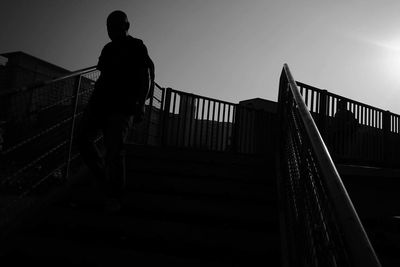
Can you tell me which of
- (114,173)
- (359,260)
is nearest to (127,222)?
(114,173)

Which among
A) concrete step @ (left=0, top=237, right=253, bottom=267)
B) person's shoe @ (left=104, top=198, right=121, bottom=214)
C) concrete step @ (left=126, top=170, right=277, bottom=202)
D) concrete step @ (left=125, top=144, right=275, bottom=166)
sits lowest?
concrete step @ (left=0, top=237, right=253, bottom=267)

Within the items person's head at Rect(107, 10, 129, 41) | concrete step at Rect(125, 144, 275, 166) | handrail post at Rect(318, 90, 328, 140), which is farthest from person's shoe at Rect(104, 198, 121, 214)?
handrail post at Rect(318, 90, 328, 140)

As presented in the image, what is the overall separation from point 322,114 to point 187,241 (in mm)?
3805

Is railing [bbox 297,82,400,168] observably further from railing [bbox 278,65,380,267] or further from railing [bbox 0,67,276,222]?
railing [bbox 278,65,380,267]

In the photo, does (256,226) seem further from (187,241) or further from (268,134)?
(268,134)

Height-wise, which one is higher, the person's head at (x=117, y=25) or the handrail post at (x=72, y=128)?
the person's head at (x=117, y=25)

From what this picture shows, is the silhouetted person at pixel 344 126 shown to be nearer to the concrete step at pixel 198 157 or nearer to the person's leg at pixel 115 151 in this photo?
the concrete step at pixel 198 157

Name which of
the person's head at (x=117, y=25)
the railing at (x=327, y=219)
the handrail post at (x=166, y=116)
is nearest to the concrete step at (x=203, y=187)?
the railing at (x=327, y=219)

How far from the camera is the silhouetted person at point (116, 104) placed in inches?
100

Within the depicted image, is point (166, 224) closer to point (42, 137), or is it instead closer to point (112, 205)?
point (112, 205)

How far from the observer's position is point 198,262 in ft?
6.76

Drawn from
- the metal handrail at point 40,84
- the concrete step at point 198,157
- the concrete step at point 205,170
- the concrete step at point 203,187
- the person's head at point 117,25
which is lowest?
the concrete step at point 203,187

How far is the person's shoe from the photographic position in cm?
261

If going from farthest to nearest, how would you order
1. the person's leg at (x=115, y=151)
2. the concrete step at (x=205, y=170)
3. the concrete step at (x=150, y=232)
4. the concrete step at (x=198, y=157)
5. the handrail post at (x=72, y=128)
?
the concrete step at (x=198, y=157)
the concrete step at (x=205, y=170)
the handrail post at (x=72, y=128)
the person's leg at (x=115, y=151)
the concrete step at (x=150, y=232)
